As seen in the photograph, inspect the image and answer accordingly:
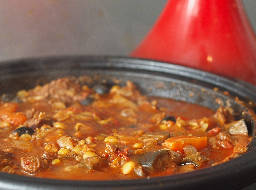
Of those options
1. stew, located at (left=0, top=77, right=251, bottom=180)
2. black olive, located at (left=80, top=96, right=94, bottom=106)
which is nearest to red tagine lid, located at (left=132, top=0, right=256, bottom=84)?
stew, located at (left=0, top=77, right=251, bottom=180)

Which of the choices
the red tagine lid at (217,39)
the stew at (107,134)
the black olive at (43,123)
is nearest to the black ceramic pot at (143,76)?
the stew at (107,134)

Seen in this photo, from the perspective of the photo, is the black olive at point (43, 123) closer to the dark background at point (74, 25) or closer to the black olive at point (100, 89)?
the black olive at point (100, 89)

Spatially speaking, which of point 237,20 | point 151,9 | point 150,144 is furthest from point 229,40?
point 151,9

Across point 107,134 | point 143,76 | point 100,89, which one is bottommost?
point 107,134

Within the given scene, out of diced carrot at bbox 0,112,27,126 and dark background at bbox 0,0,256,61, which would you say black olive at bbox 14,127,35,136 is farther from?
dark background at bbox 0,0,256,61

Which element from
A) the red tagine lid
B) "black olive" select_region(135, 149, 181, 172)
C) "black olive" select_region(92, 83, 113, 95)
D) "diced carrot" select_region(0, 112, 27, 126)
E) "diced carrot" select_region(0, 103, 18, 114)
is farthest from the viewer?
the red tagine lid

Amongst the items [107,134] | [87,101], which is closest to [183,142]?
[107,134]

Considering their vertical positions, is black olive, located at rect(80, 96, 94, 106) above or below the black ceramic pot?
below

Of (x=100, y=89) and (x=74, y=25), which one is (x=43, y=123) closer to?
(x=100, y=89)
